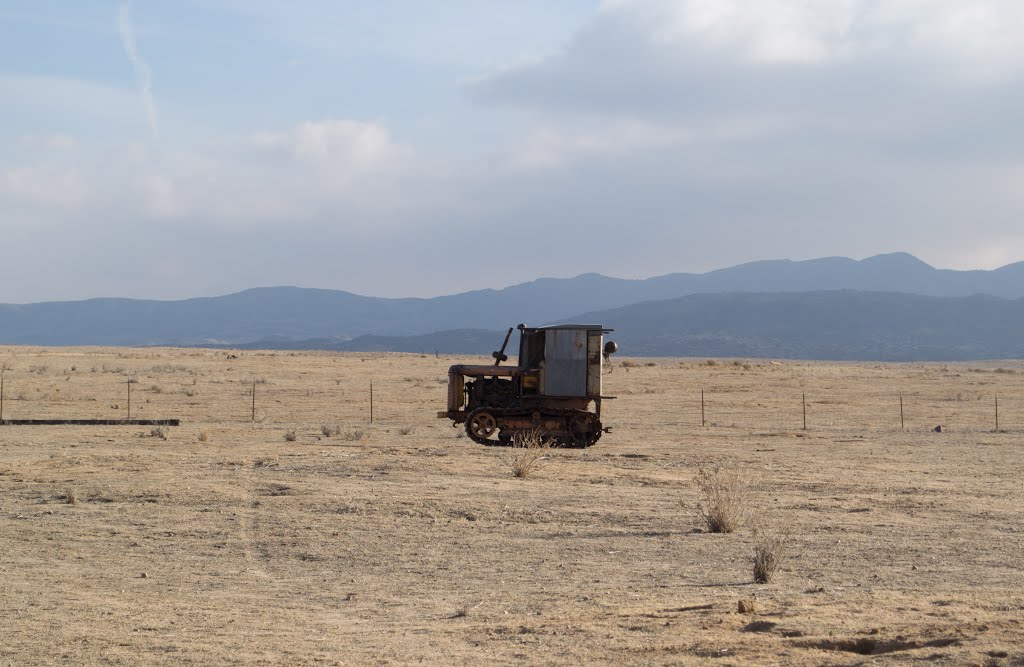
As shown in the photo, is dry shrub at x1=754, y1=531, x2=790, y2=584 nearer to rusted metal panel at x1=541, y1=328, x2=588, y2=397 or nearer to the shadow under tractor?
the shadow under tractor

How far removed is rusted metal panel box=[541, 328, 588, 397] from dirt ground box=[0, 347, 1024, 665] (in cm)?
173

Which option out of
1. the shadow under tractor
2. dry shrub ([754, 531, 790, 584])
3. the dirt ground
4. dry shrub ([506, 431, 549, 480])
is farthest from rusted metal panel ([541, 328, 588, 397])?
dry shrub ([754, 531, 790, 584])

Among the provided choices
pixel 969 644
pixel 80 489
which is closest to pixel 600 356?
pixel 80 489

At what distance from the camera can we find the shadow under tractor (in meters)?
25.7

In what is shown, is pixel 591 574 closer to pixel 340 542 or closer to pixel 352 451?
pixel 340 542

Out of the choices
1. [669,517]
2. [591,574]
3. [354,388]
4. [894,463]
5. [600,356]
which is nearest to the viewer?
[591,574]

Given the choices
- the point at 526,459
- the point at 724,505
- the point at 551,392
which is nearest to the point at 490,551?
the point at 724,505

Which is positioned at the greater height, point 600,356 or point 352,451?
point 600,356

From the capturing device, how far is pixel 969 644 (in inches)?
299

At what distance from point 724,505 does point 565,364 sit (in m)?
11.9

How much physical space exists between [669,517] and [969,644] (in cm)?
773

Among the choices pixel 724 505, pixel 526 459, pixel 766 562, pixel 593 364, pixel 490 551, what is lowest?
pixel 490 551

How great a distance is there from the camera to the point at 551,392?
25812 mm

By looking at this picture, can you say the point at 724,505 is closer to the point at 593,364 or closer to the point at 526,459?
the point at 526,459
